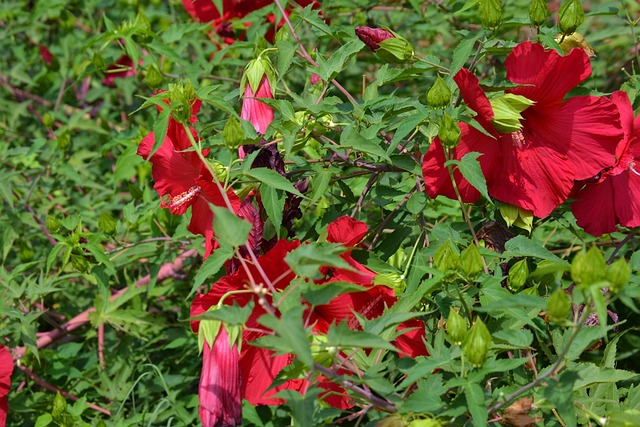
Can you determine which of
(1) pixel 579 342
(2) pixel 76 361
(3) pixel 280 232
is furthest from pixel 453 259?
(2) pixel 76 361

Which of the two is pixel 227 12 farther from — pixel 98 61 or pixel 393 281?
pixel 393 281

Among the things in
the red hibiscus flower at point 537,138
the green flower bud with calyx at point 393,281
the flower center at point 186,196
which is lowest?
the green flower bud with calyx at point 393,281

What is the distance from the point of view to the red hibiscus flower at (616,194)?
1231 mm

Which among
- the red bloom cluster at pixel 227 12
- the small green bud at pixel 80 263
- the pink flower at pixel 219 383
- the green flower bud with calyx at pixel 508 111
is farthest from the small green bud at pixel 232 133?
the red bloom cluster at pixel 227 12

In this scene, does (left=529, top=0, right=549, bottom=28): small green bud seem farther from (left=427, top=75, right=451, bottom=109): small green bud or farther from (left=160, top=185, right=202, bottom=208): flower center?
(left=160, top=185, right=202, bottom=208): flower center

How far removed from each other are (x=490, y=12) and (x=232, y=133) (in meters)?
0.39

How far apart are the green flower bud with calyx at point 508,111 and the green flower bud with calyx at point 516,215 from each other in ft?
0.40

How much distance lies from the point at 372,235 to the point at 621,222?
0.39 metres

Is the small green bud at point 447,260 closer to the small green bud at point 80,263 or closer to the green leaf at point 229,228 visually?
the green leaf at point 229,228

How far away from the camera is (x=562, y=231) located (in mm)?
1774

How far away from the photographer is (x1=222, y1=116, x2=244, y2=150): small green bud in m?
1.11

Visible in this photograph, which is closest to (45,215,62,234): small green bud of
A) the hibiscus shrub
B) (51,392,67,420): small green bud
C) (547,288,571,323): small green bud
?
the hibiscus shrub

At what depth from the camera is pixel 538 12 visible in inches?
46.5

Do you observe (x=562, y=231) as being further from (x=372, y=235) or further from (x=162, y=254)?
(x=162, y=254)
